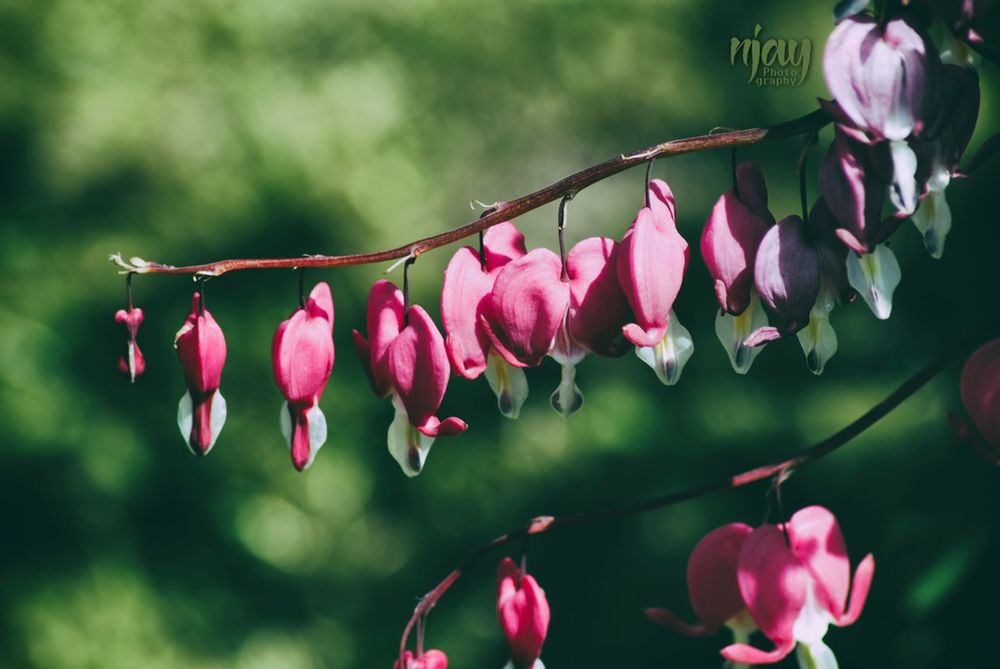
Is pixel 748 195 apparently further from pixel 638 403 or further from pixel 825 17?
pixel 825 17

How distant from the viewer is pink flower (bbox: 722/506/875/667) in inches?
30.1

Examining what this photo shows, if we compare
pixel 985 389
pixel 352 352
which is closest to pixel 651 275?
pixel 985 389

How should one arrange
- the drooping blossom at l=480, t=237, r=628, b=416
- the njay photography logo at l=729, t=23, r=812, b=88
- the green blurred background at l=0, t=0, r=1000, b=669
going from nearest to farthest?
1. the drooping blossom at l=480, t=237, r=628, b=416
2. the njay photography logo at l=729, t=23, r=812, b=88
3. the green blurred background at l=0, t=0, r=1000, b=669

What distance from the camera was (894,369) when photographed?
5.03 feet

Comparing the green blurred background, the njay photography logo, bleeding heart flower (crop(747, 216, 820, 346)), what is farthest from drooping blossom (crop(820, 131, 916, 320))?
the green blurred background

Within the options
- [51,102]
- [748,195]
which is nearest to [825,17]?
[748,195]

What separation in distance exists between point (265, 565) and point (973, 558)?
0.93 metres

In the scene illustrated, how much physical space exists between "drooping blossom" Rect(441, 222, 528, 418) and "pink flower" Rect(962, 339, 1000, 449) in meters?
0.30

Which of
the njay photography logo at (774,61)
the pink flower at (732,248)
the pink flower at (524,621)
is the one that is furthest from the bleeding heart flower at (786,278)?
the njay photography logo at (774,61)

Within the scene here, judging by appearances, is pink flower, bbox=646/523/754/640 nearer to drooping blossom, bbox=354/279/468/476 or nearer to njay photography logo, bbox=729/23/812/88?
drooping blossom, bbox=354/279/468/476

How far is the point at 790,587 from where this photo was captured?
76cm

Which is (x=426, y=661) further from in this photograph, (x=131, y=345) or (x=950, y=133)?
(x=950, y=133)

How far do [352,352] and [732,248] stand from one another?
0.93 meters

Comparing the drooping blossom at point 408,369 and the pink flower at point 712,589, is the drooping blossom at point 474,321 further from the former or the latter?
the pink flower at point 712,589
